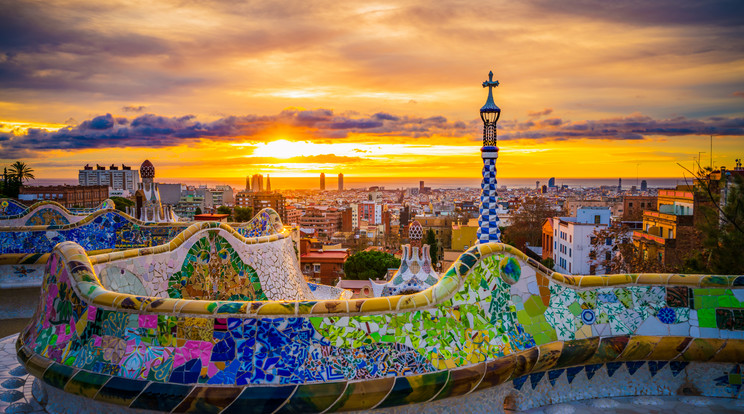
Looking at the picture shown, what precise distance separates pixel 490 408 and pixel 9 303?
6.19 metres

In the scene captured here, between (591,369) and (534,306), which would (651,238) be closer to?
(591,369)

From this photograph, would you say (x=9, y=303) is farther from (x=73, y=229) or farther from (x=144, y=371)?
(x=144, y=371)

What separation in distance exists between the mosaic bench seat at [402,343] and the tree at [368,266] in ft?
90.7

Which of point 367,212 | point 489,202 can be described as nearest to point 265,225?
point 489,202

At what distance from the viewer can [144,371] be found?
11.1 feet

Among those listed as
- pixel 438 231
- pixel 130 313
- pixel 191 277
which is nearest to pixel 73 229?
pixel 191 277

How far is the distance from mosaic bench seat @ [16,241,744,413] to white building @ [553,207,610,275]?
26622 mm

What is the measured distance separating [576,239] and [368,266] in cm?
1202

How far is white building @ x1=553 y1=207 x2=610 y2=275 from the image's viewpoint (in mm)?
31609

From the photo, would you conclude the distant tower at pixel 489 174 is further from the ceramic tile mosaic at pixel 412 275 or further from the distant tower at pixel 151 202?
the distant tower at pixel 151 202

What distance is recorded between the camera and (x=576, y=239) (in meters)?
31.9

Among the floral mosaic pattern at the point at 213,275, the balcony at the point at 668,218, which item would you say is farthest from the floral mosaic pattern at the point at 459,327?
the balcony at the point at 668,218

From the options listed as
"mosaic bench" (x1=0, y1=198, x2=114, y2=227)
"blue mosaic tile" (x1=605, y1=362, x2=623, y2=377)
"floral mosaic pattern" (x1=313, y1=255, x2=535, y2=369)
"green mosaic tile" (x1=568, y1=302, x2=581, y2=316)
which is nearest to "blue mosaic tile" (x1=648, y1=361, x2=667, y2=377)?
"blue mosaic tile" (x1=605, y1=362, x2=623, y2=377)

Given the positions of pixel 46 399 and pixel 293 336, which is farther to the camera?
pixel 46 399
